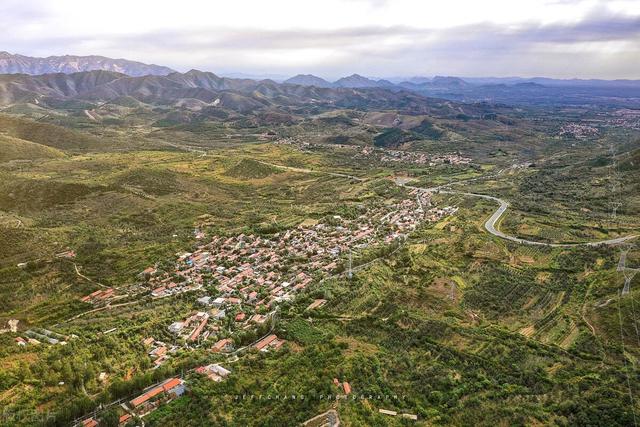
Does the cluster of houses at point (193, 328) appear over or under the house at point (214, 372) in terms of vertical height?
under

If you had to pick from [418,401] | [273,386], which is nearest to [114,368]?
[273,386]

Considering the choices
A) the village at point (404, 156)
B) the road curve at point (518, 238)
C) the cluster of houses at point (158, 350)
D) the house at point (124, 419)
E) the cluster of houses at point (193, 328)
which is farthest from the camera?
the village at point (404, 156)

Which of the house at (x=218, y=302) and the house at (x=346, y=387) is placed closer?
the house at (x=346, y=387)

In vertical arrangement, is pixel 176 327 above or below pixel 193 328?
above

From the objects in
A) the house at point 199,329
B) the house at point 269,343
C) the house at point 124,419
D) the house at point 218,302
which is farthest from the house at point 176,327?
the house at point 124,419

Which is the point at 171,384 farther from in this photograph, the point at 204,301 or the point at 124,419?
the point at 204,301

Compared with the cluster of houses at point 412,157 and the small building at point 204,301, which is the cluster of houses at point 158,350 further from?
the cluster of houses at point 412,157

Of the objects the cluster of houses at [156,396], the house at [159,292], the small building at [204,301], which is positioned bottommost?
the house at [159,292]

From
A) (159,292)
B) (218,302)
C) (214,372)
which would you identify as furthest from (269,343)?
(159,292)
